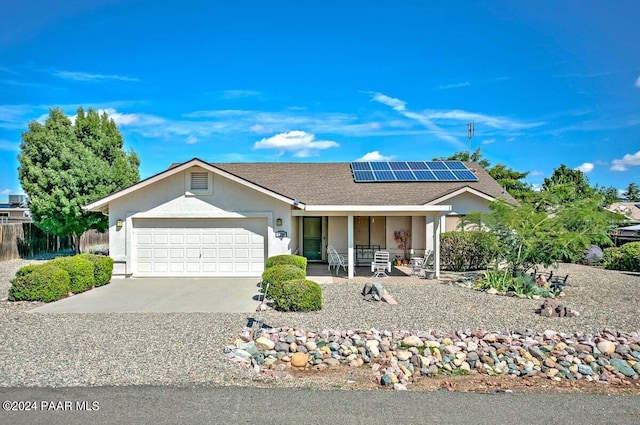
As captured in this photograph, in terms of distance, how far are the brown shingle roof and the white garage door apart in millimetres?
2477

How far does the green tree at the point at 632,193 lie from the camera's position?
53.7 m

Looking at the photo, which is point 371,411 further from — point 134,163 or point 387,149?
point 387,149

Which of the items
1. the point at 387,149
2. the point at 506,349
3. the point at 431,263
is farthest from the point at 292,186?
the point at 387,149

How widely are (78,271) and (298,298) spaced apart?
6.74 m

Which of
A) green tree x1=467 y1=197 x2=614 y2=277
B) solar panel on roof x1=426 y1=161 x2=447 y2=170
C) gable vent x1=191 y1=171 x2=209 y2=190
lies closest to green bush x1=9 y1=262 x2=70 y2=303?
gable vent x1=191 y1=171 x2=209 y2=190

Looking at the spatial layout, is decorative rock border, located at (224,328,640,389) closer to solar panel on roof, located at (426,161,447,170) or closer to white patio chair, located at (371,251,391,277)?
white patio chair, located at (371,251,391,277)

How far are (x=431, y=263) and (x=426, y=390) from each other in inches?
417

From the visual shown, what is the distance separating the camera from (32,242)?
22.0 m

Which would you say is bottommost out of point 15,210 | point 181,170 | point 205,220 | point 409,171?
point 205,220

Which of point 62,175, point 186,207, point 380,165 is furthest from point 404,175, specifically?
point 62,175

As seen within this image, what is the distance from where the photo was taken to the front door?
60.4ft

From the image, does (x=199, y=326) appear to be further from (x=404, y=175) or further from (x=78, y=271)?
(x=404, y=175)

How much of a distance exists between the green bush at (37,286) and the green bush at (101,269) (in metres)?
1.80

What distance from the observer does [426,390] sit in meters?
5.28
